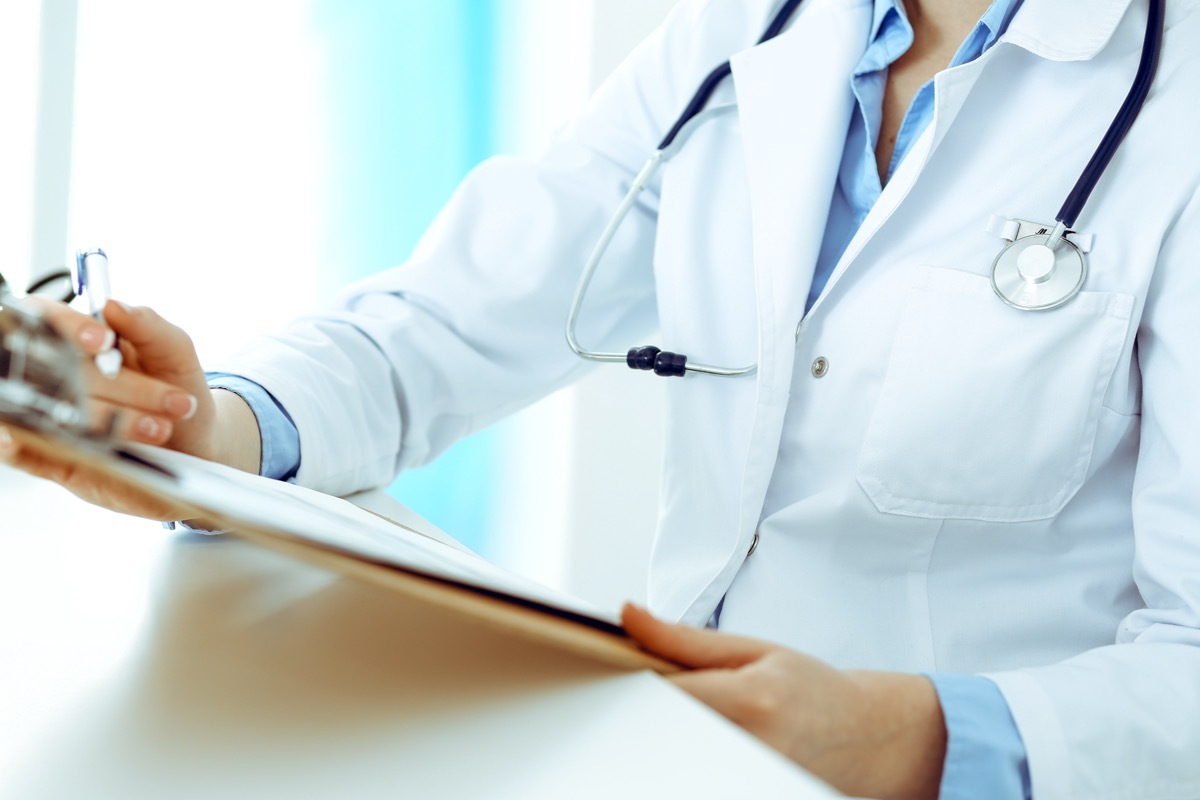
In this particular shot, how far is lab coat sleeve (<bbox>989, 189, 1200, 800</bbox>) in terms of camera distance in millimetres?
508

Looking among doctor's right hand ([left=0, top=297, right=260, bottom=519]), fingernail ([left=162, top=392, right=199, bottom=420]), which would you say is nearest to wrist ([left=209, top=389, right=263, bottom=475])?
doctor's right hand ([left=0, top=297, right=260, bottom=519])

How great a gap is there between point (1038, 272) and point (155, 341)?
57cm

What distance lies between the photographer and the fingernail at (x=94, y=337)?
0.50 meters

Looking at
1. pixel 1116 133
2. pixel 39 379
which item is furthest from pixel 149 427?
pixel 1116 133

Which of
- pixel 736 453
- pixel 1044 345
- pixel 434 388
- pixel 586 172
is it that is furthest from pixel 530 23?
pixel 1044 345

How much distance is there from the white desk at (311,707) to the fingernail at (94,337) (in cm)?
13

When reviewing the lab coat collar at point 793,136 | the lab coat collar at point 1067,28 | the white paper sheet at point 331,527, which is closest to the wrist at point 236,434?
the white paper sheet at point 331,527

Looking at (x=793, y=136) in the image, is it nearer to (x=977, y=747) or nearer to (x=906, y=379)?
(x=906, y=379)

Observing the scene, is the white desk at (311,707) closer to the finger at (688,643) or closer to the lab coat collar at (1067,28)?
the finger at (688,643)

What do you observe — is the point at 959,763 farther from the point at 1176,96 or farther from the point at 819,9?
the point at 819,9

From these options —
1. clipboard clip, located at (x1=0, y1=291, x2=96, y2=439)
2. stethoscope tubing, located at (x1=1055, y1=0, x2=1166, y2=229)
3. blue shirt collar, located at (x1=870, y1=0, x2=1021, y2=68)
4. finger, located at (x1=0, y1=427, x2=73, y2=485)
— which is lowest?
finger, located at (x1=0, y1=427, x2=73, y2=485)

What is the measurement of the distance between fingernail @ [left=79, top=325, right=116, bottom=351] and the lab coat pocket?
496 millimetres

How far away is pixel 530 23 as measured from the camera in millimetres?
1931

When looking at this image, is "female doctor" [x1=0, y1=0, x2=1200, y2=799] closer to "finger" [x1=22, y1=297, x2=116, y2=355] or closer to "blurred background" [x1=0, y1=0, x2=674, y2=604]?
"finger" [x1=22, y1=297, x2=116, y2=355]
